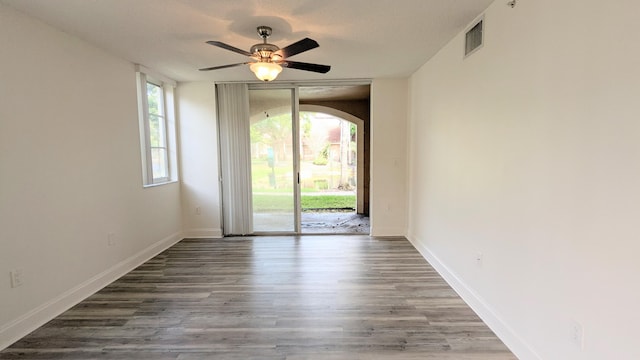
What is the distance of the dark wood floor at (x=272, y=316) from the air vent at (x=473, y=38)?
85.9 inches

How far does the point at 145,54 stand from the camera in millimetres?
3510

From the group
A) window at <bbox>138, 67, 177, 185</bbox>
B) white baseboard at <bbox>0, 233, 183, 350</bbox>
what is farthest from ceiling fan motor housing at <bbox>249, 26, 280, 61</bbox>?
white baseboard at <bbox>0, 233, 183, 350</bbox>

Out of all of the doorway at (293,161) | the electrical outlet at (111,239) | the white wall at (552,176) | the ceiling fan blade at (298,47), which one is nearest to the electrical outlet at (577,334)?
the white wall at (552,176)

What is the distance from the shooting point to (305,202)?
28.9 feet

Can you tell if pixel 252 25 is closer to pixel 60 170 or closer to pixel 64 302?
pixel 60 170

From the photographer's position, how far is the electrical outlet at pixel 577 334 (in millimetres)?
1610

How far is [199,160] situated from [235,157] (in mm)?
544

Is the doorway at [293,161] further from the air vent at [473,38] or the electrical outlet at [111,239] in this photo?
the air vent at [473,38]

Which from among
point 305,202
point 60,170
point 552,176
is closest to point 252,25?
point 60,170

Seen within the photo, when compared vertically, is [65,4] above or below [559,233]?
above

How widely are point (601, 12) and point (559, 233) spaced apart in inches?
42.7

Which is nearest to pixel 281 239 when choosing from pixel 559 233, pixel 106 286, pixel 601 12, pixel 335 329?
pixel 106 286

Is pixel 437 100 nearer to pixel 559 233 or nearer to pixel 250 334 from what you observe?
pixel 559 233

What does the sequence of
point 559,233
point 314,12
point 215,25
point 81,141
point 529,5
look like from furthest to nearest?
point 81,141 < point 215,25 < point 314,12 < point 529,5 < point 559,233
